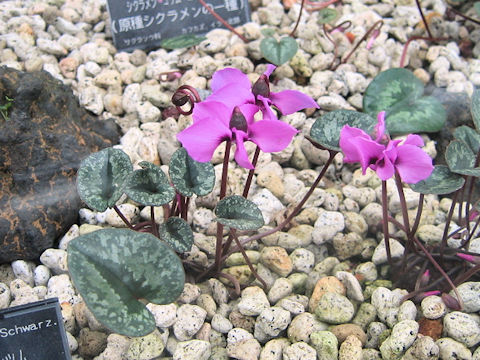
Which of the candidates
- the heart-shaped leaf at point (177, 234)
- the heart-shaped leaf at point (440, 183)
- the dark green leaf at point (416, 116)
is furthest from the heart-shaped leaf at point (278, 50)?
the heart-shaped leaf at point (177, 234)

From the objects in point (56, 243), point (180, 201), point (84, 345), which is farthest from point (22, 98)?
point (84, 345)

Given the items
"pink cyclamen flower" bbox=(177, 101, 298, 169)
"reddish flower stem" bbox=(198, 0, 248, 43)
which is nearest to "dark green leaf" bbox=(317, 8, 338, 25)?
"reddish flower stem" bbox=(198, 0, 248, 43)

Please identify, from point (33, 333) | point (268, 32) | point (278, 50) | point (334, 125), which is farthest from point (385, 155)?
point (268, 32)

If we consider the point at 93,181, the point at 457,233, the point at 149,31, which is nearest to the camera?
the point at 93,181

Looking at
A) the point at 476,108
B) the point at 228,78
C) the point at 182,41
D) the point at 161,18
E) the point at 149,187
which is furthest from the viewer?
the point at 161,18

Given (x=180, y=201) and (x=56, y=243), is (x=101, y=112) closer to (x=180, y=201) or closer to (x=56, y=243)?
(x=56, y=243)

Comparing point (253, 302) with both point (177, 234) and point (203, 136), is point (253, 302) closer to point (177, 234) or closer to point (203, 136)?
point (177, 234)

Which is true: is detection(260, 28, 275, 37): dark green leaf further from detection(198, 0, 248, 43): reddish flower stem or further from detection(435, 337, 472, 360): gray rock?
detection(435, 337, 472, 360): gray rock
